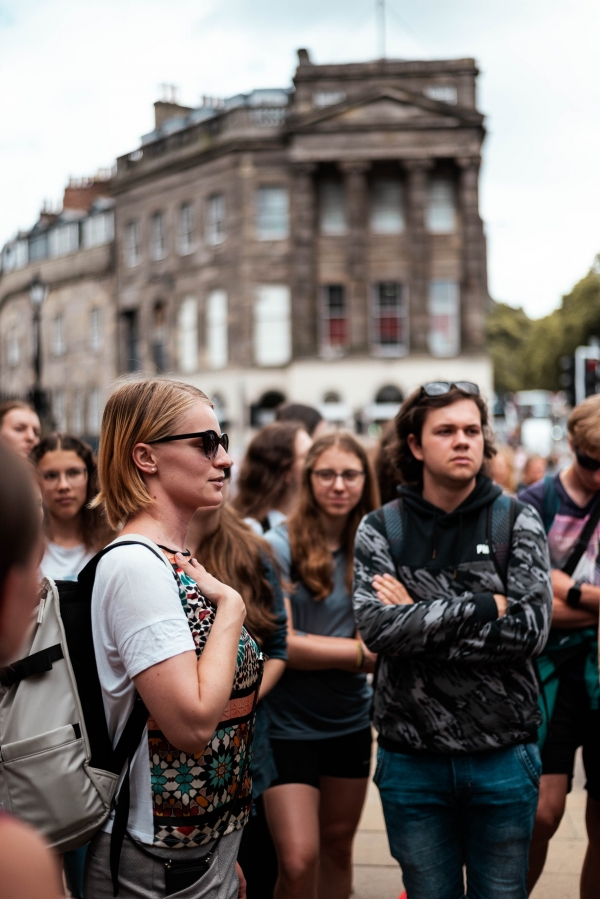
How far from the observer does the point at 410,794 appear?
11.2ft

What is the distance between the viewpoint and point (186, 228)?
43781 millimetres

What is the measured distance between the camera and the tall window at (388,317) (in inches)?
1590

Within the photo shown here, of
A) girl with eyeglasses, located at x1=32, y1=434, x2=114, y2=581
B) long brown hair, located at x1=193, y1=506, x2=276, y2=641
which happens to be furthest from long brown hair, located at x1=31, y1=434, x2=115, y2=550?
long brown hair, located at x1=193, y1=506, x2=276, y2=641

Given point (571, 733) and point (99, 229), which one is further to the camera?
point (99, 229)

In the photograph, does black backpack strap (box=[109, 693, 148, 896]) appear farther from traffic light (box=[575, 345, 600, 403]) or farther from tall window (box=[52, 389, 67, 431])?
tall window (box=[52, 389, 67, 431])

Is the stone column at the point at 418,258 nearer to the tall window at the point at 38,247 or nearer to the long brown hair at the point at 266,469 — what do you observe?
the tall window at the point at 38,247

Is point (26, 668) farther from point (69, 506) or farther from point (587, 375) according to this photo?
point (587, 375)

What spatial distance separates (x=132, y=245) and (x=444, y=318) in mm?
15808

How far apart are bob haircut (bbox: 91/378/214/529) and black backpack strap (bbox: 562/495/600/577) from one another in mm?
2247

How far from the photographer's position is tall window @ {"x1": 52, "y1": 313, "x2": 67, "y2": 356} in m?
53.7

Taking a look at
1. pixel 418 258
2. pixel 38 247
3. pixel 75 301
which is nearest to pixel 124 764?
pixel 418 258

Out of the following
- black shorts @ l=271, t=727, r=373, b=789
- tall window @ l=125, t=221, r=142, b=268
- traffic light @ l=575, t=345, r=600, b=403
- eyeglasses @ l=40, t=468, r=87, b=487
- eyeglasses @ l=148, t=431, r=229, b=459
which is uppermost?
tall window @ l=125, t=221, r=142, b=268

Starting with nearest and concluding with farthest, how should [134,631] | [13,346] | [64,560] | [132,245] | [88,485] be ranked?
1. [134,631]
2. [64,560]
3. [88,485]
4. [132,245]
5. [13,346]

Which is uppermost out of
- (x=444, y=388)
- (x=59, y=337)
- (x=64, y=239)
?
(x=64, y=239)
